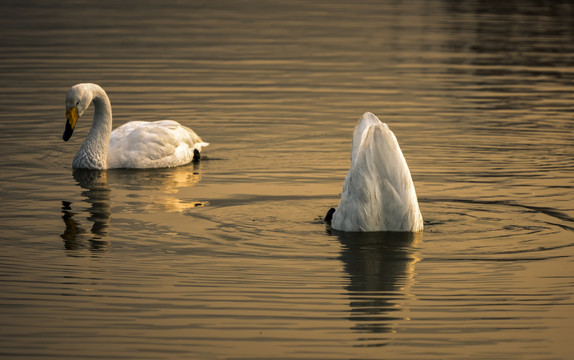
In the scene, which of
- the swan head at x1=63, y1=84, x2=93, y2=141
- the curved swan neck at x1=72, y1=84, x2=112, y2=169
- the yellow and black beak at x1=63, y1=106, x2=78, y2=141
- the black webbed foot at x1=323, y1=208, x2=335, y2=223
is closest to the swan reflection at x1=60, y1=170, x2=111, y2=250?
the curved swan neck at x1=72, y1=84, x2=112, y2=169

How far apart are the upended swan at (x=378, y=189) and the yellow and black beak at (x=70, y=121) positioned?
20.2ft

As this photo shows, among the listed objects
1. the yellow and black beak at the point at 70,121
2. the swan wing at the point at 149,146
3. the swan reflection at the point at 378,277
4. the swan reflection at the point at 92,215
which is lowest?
the swan reflection at the point at 378,277

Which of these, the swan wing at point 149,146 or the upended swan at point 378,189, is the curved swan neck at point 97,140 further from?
the upended swan at point 378,189

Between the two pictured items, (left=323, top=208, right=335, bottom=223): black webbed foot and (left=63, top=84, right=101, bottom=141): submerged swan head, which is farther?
(left=63, top=84, right=101, bottom=141): submerged swan head

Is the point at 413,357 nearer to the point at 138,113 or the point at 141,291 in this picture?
the point at 141,291

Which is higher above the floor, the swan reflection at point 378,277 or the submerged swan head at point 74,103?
the submerged swan head at point 74,103

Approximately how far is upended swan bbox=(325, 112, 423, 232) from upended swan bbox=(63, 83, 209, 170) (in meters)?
5.72

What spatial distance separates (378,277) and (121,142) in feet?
25.0

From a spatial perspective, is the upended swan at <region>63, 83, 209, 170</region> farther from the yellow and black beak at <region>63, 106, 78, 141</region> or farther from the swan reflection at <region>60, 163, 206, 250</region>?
the swan reflection at <region>60, 163, 206, 250</region>

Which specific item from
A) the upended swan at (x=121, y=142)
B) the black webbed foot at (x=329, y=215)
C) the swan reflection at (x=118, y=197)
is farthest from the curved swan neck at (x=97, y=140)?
the black webbed foot at (x=329, y=215)

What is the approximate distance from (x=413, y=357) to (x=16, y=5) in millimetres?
46973

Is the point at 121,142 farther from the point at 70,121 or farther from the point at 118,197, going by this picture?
the point at 118,197

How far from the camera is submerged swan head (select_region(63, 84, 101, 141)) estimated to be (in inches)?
682

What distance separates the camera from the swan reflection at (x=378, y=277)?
9680 mm
